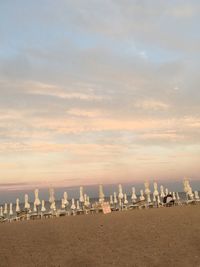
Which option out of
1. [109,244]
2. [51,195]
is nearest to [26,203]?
[51,195]

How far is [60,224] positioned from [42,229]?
4.78ft

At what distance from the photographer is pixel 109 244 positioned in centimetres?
1211

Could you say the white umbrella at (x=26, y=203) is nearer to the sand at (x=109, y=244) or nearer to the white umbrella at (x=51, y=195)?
the white umbrella at (x=51, y=195)

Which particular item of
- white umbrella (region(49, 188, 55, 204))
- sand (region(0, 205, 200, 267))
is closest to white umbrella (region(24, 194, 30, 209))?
white umbrella (region(49, 188, 55, 204))

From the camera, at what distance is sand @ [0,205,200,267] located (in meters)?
10.2

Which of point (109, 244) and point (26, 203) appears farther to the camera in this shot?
point (26, 203)

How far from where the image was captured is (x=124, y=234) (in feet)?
44.6

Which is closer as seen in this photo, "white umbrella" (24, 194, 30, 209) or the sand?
the sand

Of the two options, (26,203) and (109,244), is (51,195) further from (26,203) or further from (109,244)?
(109,244)

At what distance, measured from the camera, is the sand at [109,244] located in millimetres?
10172

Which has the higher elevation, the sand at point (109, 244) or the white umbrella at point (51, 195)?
the white umbrella at point (51, 195)

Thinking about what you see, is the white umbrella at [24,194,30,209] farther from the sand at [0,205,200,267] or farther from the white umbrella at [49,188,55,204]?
the sand at [0,205,200,267]

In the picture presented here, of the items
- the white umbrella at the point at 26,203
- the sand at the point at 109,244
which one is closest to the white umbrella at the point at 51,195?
the white umbrella at the point at 26,203

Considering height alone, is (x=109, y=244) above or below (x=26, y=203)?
below
